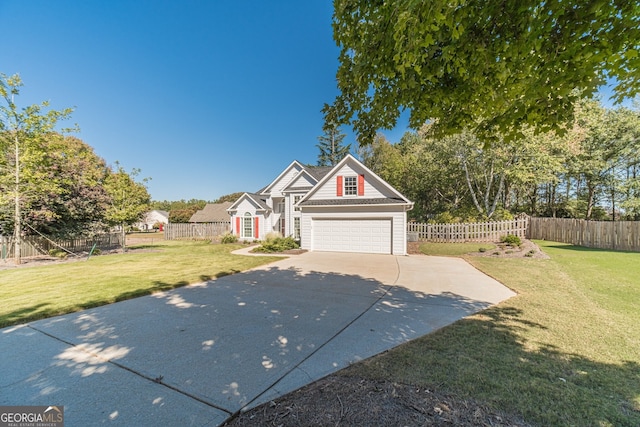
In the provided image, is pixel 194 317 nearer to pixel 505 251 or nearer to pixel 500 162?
pixel 505 251

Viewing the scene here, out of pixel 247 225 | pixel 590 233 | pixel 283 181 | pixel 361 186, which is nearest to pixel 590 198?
pixel 590 233

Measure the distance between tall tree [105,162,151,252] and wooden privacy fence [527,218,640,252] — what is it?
27050mm

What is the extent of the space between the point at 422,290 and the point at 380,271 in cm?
250

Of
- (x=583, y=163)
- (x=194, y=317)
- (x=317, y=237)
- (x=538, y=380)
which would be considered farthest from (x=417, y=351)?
(x=583, y=163)

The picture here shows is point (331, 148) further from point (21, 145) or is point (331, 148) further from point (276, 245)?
point (21, 145)

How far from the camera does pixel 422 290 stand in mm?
6516

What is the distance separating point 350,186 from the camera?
14.9 m

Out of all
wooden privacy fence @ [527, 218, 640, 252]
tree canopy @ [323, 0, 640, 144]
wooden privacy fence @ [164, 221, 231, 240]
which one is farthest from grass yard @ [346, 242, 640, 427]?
wooden privacy fence @ [164, 221, 231, 240]

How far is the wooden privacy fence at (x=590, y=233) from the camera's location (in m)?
12.2

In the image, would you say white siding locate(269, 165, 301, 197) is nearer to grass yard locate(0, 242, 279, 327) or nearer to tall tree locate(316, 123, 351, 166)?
grass yard locate(0, 242, 279, 327)

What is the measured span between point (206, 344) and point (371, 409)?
2.49m

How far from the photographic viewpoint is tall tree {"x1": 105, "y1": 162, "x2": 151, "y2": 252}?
15.6 metres

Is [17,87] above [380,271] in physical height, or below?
above

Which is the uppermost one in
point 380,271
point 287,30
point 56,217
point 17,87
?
point 287,30
